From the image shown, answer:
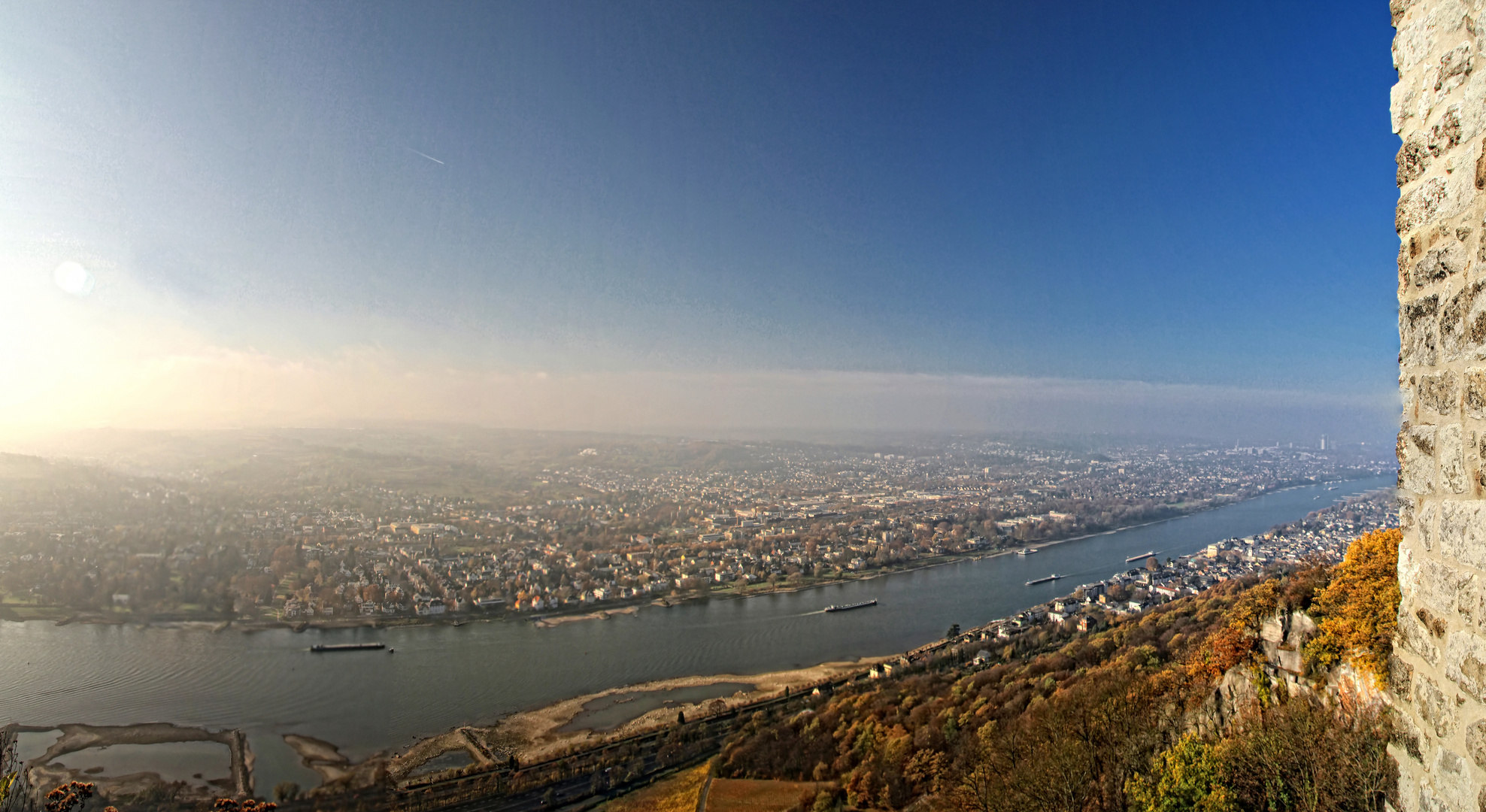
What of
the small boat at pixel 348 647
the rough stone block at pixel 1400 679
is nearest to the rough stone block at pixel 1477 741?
the rough stone block at pixel 1400 679

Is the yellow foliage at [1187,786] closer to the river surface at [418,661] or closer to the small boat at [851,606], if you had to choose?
the river surface at [418,661]

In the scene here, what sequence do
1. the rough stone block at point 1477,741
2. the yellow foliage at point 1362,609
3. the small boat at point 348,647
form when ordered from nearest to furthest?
the rough stone block at point 1477,741
the yellow foliage at point 1362,609
the small boat at point 348,647

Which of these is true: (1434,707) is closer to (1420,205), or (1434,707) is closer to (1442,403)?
(1442,403)

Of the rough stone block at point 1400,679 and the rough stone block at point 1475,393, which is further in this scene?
the rough stone block at point 1400,679

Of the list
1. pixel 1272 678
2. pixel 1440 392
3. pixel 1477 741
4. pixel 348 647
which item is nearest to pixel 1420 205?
pixel 1440 392

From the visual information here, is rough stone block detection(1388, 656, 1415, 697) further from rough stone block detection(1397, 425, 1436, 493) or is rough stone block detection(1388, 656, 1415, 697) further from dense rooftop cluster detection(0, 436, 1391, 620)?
dense rooftop cluster detection(0, 436, 1391, 620)

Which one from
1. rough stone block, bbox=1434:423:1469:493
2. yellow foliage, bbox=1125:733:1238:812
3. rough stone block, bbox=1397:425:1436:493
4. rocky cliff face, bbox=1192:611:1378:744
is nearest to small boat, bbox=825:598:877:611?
rocky cliff face, bbox=1192:611:1378:744

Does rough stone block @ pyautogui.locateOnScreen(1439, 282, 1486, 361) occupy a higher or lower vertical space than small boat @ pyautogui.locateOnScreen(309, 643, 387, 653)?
higher
